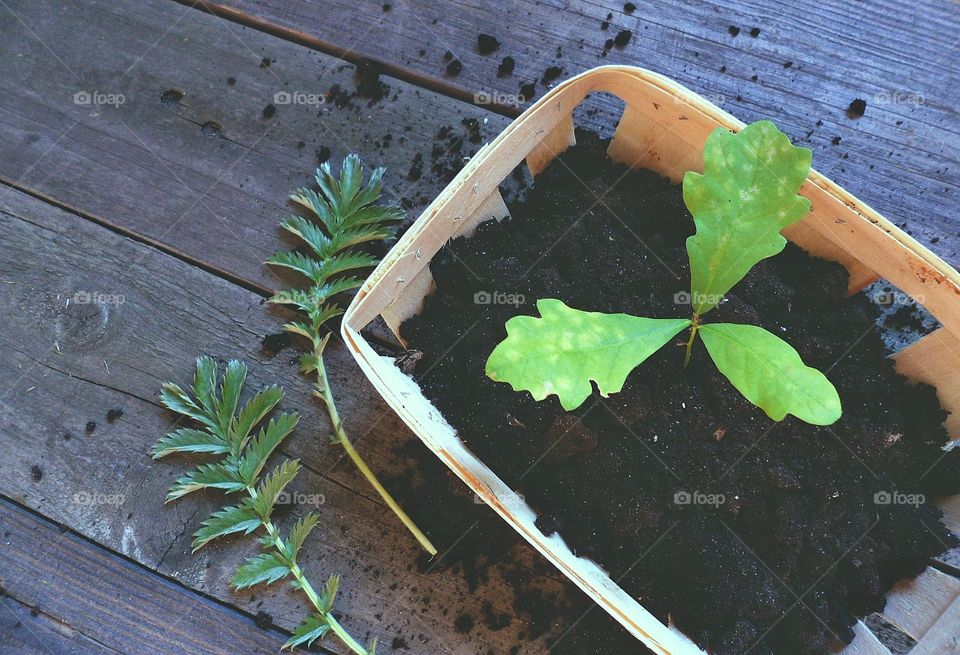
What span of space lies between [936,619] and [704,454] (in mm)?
391

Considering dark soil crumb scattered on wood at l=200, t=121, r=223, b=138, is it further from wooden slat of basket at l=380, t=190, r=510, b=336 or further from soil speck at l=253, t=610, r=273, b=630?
soil speck at l=253, t=610, r=273, b=630

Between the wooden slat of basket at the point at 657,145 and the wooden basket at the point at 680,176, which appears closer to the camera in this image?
the wooden basket at the point at 680,176

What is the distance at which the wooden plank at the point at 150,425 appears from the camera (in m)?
1.32

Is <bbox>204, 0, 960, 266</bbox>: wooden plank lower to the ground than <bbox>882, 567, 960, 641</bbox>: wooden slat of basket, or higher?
higher

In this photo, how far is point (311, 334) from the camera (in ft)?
4.39

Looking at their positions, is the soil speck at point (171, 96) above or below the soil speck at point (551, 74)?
below

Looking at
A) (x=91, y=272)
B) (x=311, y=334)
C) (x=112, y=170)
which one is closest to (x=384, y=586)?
(x=311, y=334)

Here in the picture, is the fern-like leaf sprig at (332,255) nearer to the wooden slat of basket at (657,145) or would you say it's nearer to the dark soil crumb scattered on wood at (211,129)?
the dark soil crumb scattered on wood at (211,129)

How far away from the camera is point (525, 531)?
1.02m

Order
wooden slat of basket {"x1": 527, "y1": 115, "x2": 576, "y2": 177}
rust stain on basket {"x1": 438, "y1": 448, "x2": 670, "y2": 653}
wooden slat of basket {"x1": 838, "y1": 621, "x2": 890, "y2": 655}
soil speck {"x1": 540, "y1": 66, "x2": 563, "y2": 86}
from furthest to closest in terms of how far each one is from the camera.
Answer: soil speck {"x1": 540, "y1": 66, "x2": 563, "y2": 86} < wooden slat of basket {"x1": 527, "y1": 115, "x2": 576, "y2": 177} < wooden slat of basket {"x1": 838, "y1": 621, "x2": 890, "y2": 655} < rust stain on basket {"x1": 438, "y1": 448, "x2": 670, "y2": 653}

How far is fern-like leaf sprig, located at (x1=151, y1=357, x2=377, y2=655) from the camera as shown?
128 centimetres

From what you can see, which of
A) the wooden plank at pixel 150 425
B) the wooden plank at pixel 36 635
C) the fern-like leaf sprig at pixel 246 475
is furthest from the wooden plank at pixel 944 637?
the wooden plank at pixel 36 635

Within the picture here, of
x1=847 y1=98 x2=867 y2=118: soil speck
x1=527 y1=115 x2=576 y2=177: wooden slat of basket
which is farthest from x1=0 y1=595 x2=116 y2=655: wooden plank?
x1=847 y1=98 x2=867 y2=118: soil speck

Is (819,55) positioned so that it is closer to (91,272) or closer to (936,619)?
(936,619)
